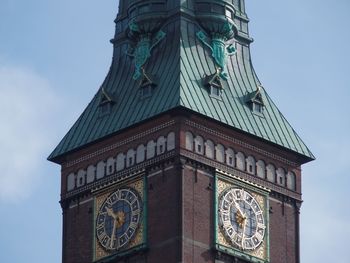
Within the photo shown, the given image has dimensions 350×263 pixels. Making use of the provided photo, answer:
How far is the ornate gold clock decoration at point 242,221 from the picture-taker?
88062mm

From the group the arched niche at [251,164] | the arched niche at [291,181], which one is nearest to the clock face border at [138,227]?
the arched niche at [251,164]

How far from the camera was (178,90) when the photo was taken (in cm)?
8912

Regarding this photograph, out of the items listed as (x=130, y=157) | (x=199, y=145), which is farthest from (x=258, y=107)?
(x=130, y=157)

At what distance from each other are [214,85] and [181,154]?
4628 mm

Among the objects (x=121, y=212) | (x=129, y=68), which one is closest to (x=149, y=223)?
(x=121, y=212)

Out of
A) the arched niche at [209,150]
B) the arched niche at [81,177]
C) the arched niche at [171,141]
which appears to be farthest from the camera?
the arched niche at [81,177]

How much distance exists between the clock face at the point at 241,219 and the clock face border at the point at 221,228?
0.14 m

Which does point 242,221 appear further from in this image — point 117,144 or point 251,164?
point 117,144

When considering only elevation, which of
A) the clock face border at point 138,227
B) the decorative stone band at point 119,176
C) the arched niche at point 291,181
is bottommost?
the clock face border at point 138,227

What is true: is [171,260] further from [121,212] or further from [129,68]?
[129,68]

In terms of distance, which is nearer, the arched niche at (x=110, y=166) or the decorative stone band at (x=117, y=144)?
the decorative stone band at (x=117, y=144)

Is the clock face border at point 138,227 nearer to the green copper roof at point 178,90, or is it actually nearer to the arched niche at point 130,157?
the arched niche at point 130,157

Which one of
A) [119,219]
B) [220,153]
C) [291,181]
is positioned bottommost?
[119,219]

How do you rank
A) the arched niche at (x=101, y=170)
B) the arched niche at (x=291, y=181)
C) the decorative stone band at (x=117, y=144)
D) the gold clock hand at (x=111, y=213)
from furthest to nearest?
the arched niche at (x=291, y=181) → the arched niche at (x=101, y=170) → the gold clock hand at (x=111, y=213) → the decorative stone band at (x=117, y=144)
